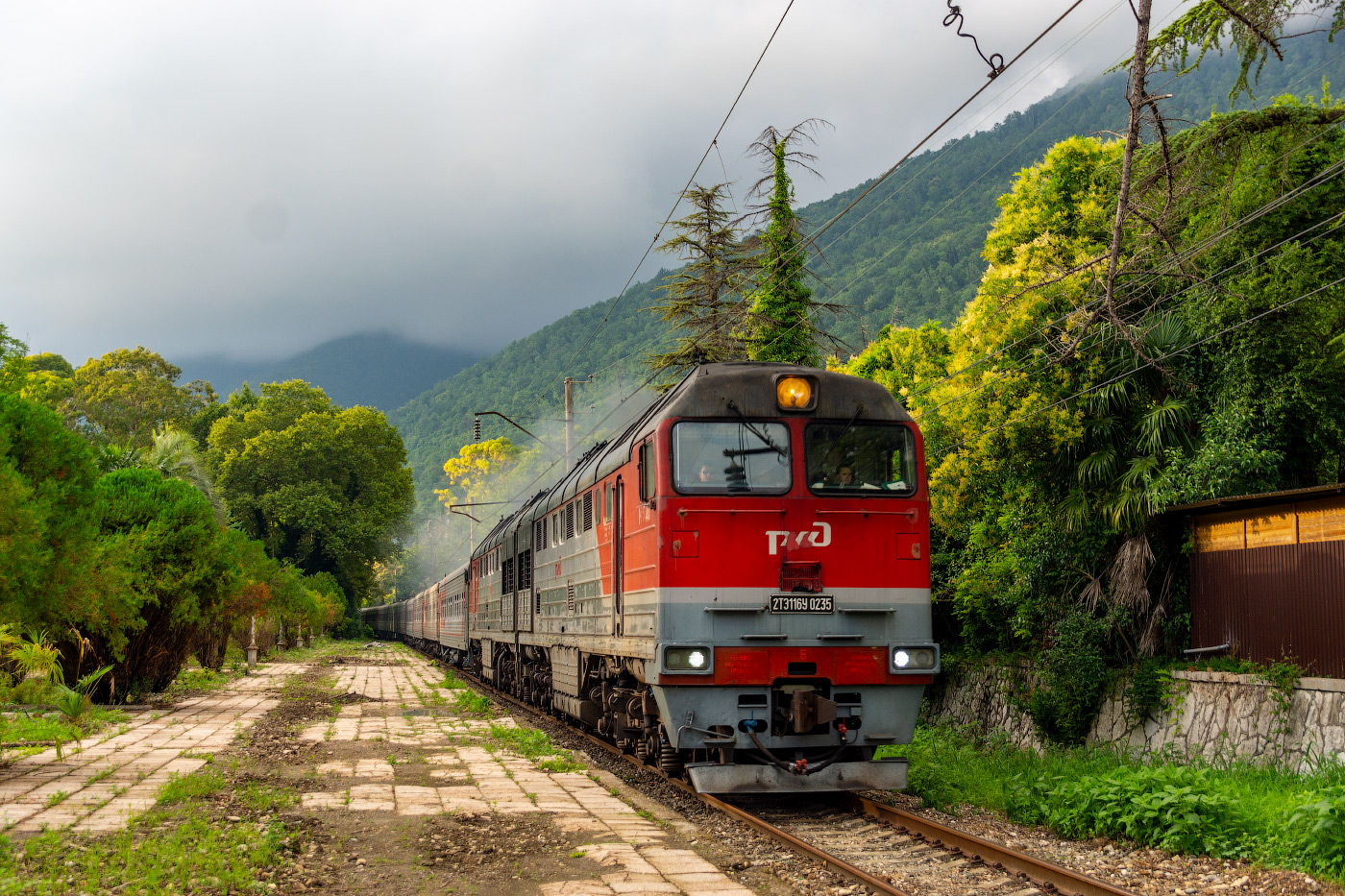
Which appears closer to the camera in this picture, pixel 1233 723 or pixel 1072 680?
pixel 1233 723

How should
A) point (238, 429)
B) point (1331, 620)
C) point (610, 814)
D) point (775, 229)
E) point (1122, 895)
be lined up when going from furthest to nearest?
point (238, 429) → point (775, 229) → point (1331, 620) → point (610, 814) → point (1122, 895)

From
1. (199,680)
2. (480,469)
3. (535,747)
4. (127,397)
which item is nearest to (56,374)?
(127,397)

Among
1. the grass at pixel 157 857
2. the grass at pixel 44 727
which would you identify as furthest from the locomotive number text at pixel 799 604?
the grass at pixel 44 727

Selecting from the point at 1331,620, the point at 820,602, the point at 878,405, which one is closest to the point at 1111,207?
the point at 1331,620

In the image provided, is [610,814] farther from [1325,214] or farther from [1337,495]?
[1325,214]

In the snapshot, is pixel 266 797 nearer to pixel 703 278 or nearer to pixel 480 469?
pixel 703 278

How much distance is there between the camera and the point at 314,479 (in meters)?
54.3

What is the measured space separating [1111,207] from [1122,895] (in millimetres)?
12175

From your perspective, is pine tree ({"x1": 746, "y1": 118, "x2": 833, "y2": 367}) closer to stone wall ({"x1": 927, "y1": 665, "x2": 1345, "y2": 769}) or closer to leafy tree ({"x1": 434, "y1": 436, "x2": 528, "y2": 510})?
stone wall ({"x1": 927, "y1": 665, "x2": 1345, "y2": 769})

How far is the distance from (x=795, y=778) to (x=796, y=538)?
1948mm

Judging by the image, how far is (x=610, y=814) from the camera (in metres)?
8.46

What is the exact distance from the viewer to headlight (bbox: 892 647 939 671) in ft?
29.1

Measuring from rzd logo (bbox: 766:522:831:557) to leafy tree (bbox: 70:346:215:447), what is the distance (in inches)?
2214

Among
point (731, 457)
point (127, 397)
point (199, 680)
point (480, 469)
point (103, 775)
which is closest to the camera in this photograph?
point (731, 457)
